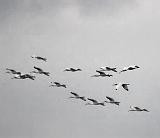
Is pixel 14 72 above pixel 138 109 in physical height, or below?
above

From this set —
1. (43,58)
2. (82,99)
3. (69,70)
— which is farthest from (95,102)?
(43,58)

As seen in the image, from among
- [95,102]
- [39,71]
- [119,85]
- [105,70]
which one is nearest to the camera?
[119,85]

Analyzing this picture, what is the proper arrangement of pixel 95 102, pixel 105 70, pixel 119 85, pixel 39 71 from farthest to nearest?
pixel 95 102 → pixel 39 71 → pixel 105 70 → pixel 119 85

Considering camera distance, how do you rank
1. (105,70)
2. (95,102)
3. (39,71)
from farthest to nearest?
1. (95,102)
2. (39,71)
3. (105,70)

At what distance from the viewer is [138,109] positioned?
17488 centimetres

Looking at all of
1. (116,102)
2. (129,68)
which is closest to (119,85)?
(129,68)

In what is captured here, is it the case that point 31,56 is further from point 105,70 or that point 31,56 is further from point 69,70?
point 105,70

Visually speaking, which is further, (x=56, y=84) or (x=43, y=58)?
(x=56, y=84)

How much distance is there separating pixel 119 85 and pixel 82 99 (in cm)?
3166

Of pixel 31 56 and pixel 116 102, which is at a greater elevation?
pixel 31 56

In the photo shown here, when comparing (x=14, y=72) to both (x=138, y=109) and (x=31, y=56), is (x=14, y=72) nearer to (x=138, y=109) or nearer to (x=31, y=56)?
(x=31, y=56)

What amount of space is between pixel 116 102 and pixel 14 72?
3633 cm

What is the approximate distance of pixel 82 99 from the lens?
178875 millimetres

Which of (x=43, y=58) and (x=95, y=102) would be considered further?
(x=95, y=102)
